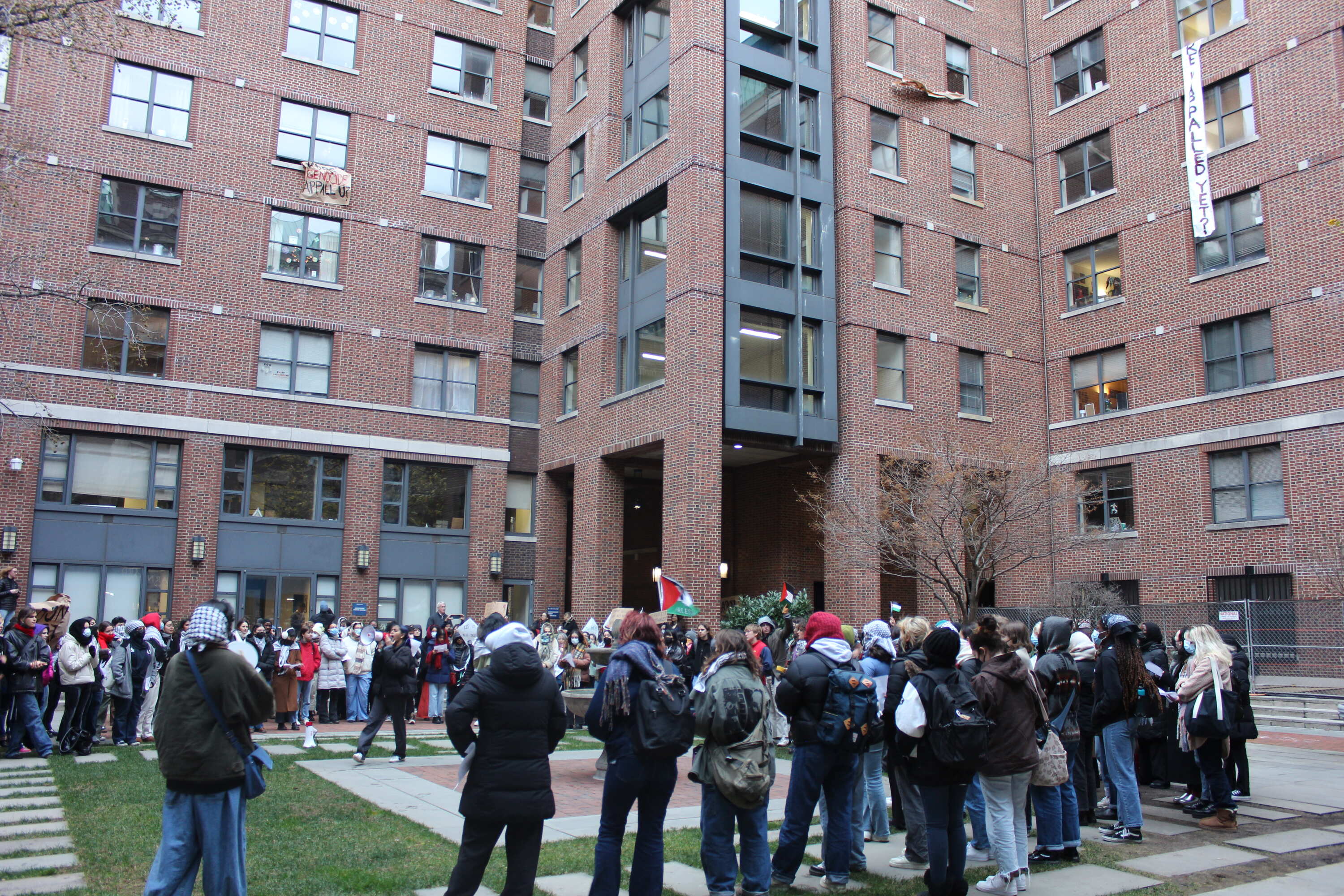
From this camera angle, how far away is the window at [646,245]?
2792cm

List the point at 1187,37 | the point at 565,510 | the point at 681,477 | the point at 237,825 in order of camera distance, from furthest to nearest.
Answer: the point at 565,510, the point at 1187,37, the point at 681,477, the point at 237,825

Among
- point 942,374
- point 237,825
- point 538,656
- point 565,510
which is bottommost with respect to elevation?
point 237,825

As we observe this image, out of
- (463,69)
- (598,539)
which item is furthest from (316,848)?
(463,69)

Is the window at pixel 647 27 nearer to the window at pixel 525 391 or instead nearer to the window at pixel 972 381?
the window at pixel 525 391

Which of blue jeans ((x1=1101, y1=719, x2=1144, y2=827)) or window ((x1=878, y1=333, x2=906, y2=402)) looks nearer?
blue jeans ((x1=1101, y1=719, x2=1144, y2=827))

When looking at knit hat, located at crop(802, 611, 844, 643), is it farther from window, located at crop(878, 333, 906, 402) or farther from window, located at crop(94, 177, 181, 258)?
window, located at crop(94, 177, 181, 258)

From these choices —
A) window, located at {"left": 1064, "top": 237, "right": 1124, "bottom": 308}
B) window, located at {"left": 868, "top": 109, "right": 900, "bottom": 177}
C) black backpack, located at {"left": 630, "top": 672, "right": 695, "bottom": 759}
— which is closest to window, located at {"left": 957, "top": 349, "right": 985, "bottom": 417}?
window, located at {"left": 1064, "top": 237, "right": 1124, "bottom": 308}

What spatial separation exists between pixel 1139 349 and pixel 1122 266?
2.71 meters

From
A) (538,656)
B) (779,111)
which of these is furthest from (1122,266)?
(538,656)

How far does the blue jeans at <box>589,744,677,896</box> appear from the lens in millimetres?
6438

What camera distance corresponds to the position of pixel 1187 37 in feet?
95.5

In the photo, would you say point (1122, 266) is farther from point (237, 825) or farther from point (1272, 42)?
point (237, 825)

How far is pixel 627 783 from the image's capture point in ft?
21.2

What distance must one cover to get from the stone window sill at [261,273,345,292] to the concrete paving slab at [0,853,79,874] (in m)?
21.4
